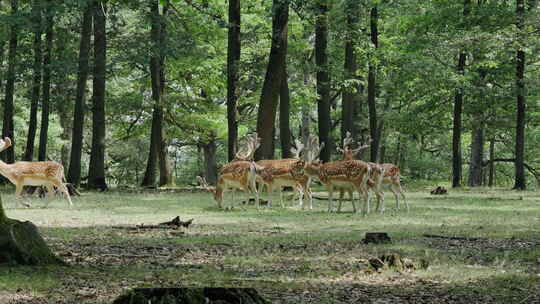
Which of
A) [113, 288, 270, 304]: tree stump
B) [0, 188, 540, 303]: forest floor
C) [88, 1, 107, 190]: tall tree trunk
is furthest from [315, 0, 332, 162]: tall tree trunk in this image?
[113, 288, 270, 304]: tree stump

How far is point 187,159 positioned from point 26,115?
21.8m

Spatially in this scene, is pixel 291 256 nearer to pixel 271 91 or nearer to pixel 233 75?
pixel 271 91

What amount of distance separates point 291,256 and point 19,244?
321 centimetres

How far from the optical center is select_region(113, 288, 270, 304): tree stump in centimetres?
431

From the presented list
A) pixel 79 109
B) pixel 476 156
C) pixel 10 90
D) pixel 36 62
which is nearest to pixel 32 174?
pixel 79 109

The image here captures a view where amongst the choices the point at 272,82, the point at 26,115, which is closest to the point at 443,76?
the point at 272,82

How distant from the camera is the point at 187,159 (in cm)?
6050

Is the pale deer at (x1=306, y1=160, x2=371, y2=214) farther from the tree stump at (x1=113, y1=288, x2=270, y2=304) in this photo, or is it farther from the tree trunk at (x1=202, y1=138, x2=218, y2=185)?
the tree trunk at (x1=202, y1=138, x2=218, y2=185)

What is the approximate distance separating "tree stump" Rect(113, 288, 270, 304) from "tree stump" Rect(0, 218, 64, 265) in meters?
3.23

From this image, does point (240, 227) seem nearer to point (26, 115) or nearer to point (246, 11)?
point (246, 11)

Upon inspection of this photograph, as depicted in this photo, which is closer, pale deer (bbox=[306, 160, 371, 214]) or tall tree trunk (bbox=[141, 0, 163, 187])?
pale deer (bbox=[306, 160, 371, 214])

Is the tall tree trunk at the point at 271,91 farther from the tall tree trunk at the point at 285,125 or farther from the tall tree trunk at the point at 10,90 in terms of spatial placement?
the tall tree trunk at the point at 10,90

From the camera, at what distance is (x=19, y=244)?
286 inches

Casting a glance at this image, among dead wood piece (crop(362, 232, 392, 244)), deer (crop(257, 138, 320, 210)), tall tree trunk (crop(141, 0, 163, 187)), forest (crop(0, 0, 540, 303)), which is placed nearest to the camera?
forest (crop(0, 0, 540, 303))
